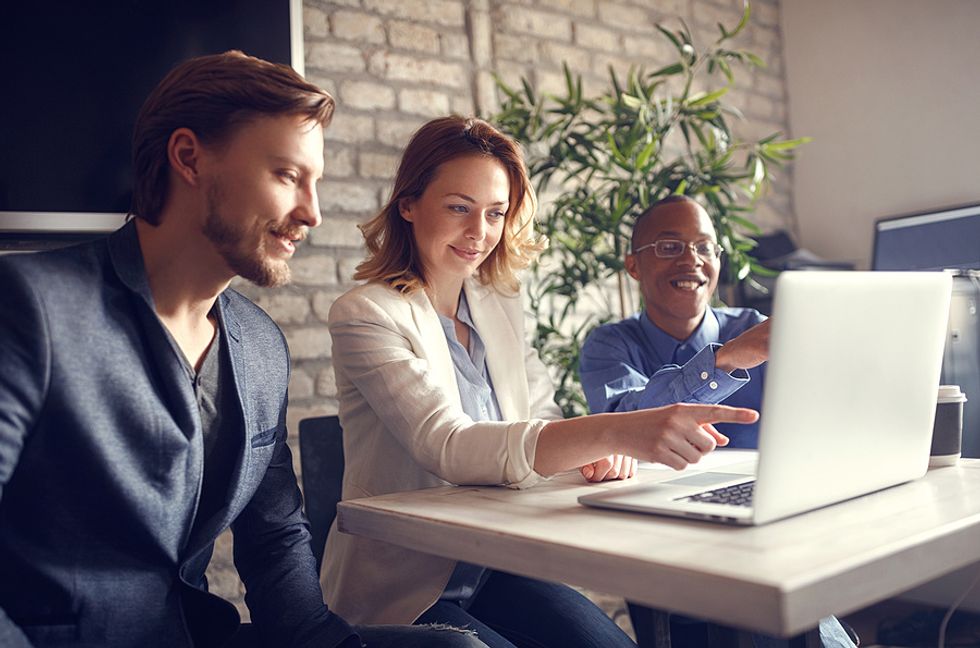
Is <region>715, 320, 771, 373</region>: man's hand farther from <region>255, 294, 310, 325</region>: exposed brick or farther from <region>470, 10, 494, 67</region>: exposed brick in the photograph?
<region>470, 10, 494, 67</region>: exposed brick

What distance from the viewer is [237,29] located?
2.27 meters

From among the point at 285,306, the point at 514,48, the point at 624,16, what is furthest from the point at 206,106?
the point at 624,16

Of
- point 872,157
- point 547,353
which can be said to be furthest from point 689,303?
point 872,157

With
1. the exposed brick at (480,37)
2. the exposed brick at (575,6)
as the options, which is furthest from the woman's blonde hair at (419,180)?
the exposed brick at (575,6)

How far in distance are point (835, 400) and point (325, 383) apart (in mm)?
1782

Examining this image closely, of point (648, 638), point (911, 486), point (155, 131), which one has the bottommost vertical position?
point (648, 638)

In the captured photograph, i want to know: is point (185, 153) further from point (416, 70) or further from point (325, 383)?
point (416, 70)

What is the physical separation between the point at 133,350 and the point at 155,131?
0.32m

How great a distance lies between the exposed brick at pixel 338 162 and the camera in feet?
8.47

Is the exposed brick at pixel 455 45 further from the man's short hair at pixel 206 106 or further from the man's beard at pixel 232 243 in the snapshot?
the man's beard at pixel 232 243

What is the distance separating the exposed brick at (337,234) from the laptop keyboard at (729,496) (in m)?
1.67

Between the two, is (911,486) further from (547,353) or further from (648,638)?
(547,353)

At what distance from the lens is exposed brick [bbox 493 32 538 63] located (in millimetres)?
3006

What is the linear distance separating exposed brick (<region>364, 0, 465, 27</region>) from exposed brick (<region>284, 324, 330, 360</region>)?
3.27 ft
